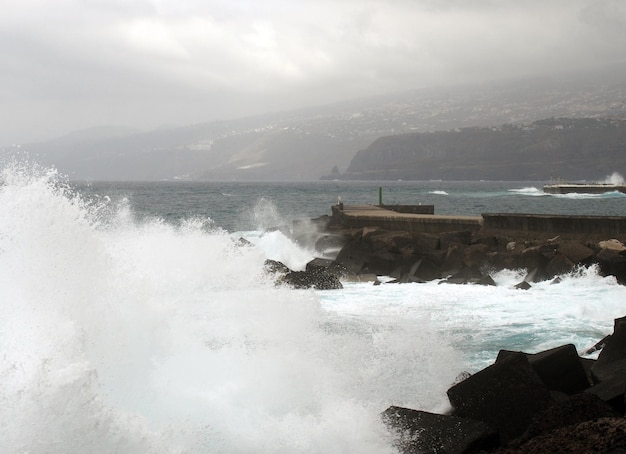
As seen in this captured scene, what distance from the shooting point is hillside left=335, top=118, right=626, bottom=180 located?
531 ft

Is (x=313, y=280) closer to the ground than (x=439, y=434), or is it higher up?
closer to the ground

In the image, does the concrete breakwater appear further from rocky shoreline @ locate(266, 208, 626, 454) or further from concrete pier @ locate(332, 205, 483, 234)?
rocky shoreline @ locate(266, 208, 626, 454)

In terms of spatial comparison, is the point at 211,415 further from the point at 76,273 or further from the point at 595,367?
the point at 595,367

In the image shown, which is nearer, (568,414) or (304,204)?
(568,414)

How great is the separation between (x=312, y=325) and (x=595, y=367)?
Result: 3.27m

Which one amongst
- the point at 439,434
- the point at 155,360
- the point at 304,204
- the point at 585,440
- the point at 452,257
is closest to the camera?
the point at 585,440

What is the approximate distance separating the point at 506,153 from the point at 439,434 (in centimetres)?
17798

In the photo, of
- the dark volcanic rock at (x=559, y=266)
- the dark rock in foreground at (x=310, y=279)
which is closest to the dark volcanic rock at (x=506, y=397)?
the dark rock in foreground at (x=310, y=279)

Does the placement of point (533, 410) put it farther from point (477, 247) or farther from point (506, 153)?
point (506, 153)

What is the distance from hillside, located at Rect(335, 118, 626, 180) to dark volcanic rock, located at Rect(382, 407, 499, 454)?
497ft

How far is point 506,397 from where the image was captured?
552 cm

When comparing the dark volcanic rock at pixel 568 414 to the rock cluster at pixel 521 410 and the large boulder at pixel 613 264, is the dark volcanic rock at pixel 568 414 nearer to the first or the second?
the rock cluster at pixel 521 410


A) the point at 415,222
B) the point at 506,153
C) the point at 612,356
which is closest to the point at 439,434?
the point at 612,356

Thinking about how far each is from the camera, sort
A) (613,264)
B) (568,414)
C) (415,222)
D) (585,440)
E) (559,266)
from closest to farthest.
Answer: (585,440), (568,414), (613,264), (559,266), (415,222)
